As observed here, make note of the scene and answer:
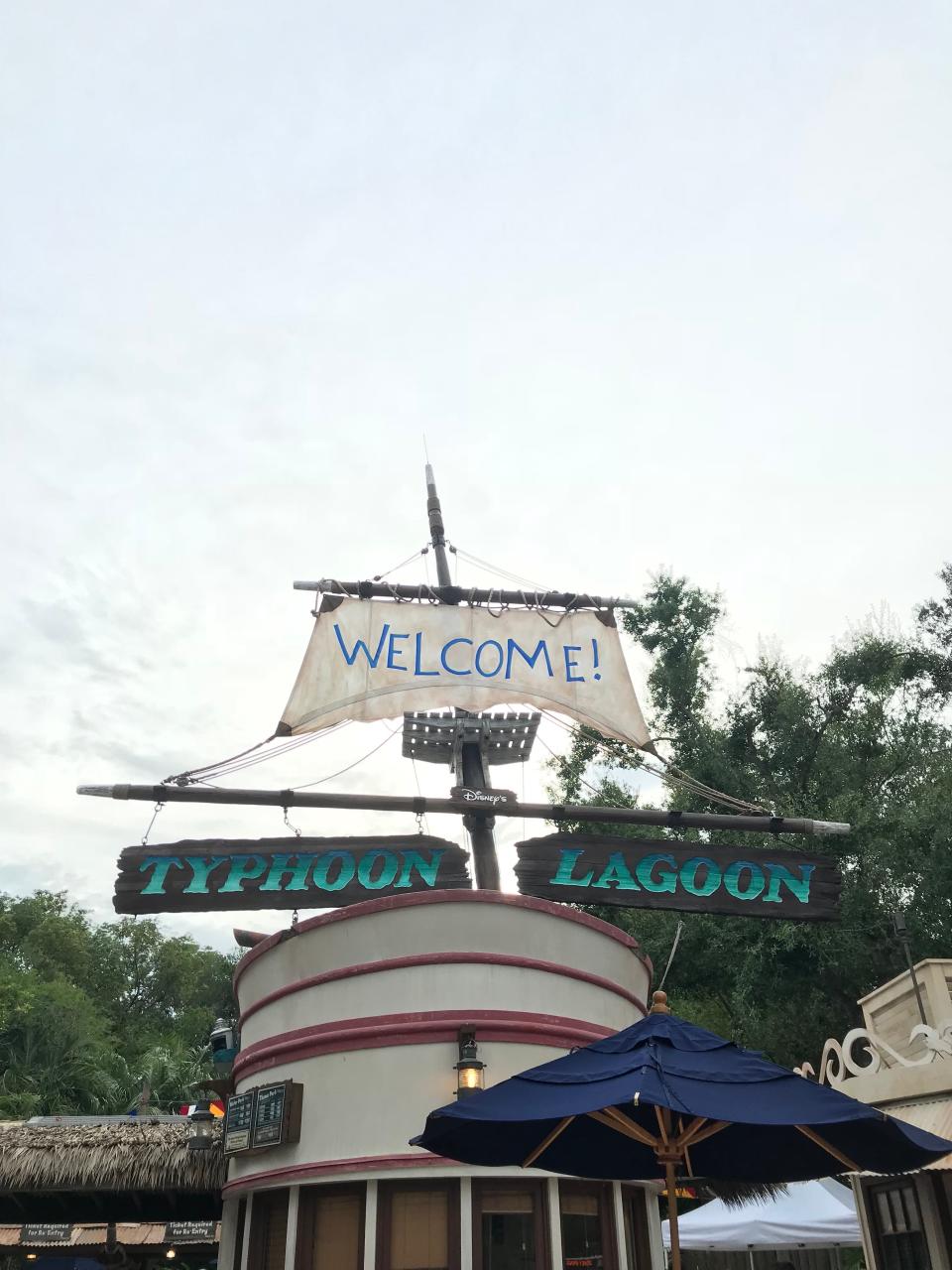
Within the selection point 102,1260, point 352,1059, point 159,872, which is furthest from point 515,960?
point 102,1260

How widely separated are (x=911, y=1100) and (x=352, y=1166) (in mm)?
5316

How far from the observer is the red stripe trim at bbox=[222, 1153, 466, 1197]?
7.57 metres

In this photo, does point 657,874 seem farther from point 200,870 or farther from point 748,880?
point 200,870

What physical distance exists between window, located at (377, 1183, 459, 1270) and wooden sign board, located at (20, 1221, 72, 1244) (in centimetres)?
735

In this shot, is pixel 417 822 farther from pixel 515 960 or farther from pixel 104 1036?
pixel 104 1036

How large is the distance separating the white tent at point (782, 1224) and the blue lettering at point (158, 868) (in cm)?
778

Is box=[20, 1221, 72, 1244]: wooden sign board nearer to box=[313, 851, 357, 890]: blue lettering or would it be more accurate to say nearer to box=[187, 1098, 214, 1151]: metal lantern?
box=[187, 1098, 214, 1151]: metal lantern

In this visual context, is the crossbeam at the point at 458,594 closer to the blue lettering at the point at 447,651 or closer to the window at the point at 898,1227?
the blue lettering at the point at 447,651

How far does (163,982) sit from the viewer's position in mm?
57469

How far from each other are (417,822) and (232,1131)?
420 cm

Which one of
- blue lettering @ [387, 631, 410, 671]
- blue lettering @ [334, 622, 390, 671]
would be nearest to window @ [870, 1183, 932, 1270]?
blue lettering @ [387, 631, 410, 671]

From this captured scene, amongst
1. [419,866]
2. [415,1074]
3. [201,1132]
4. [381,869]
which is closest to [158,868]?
[381,869]

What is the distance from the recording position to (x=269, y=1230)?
845 cm

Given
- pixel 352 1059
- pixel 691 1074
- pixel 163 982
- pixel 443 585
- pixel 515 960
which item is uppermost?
pixel 163 982
